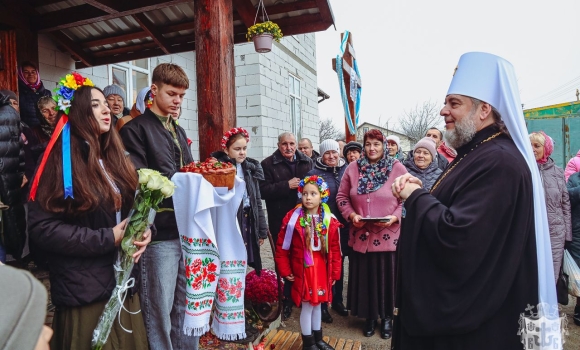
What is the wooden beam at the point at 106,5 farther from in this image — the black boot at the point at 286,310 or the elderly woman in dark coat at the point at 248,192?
the black boot at the point at 286,310

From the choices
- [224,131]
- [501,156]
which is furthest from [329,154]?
[501,156]

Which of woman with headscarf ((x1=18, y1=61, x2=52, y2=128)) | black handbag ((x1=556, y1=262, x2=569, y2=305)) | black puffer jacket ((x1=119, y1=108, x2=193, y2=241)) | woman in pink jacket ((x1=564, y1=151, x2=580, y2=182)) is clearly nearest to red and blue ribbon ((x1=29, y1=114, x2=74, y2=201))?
black puffer jacket ((x1=119, y1=108, x2=193, y2=241))

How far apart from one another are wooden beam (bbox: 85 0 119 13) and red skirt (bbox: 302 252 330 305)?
3.37 metres

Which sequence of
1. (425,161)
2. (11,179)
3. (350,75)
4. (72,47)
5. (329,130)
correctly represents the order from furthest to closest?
(329,130), (350,75), (72,47), (425,161), (11,179)

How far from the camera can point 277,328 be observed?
417 cm

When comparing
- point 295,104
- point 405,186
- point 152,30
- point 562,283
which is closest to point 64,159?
point 405,186

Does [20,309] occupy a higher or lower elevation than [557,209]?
higher

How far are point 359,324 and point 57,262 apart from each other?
11.1ft

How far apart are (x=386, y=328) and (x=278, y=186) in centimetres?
197

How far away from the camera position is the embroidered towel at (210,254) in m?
2.37

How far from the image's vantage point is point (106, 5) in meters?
4.13

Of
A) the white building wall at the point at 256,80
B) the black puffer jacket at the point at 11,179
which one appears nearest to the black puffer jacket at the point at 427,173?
the black puffer jacket at the point at 11,179

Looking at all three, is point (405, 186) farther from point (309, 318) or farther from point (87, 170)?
point (309, 318)

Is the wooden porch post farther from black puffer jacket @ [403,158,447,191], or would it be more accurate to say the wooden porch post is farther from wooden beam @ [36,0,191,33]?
black puffer jacket @ [403,158,447,191]
